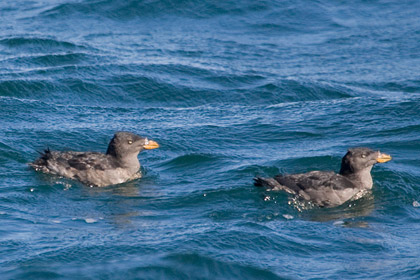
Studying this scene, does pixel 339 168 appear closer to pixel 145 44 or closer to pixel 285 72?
pixel 285 72

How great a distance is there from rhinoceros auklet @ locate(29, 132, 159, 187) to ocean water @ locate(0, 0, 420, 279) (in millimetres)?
174

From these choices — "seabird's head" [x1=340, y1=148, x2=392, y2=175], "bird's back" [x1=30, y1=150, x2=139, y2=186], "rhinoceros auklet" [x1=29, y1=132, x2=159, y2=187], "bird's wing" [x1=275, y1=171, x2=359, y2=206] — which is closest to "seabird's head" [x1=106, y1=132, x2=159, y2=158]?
"rhinoceros auklet" [x1=29, y1=132, x2=159, y2=187]

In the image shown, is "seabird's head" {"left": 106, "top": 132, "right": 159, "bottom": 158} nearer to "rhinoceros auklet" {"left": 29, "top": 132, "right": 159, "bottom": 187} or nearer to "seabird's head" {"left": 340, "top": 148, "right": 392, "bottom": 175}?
"rhinoceros auklet" {"left": 29, "top": 132, "right": 159, "bottom": 187}

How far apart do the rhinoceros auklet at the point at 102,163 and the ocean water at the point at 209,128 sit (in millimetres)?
174

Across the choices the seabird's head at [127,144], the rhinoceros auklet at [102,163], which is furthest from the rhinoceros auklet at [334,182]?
the rhinoceros auklet at [102,163]

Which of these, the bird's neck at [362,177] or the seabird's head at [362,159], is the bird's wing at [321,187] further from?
the seabird's head at [362,159]

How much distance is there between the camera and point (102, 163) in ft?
43.8

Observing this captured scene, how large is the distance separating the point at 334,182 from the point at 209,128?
4.53 metres

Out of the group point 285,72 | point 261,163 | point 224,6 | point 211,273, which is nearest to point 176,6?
point 224,6

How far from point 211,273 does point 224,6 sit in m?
16.5

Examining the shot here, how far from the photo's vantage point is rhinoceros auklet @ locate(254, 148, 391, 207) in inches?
487

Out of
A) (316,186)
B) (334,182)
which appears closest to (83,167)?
(316,186)

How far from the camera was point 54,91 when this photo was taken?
18.8m

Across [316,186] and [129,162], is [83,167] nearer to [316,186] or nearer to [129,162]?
[129,162]
